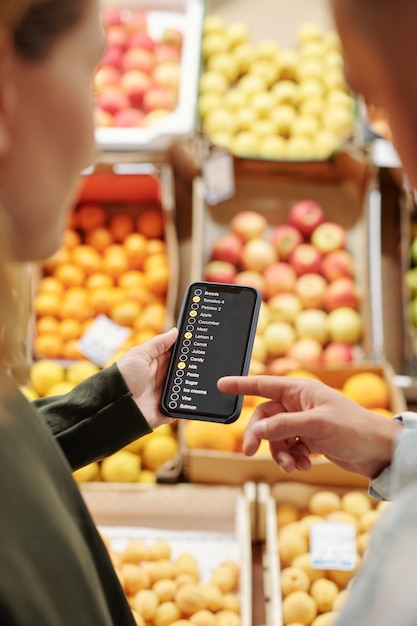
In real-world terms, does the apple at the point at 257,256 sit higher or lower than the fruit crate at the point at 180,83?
lower

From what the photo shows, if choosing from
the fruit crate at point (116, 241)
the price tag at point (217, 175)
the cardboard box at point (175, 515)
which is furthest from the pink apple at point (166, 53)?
the cardboard box at point (175, 515)

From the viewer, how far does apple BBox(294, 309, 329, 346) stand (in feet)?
7.10

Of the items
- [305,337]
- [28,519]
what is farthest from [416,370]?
[28,519]

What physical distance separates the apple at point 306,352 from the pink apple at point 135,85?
1.30 meters

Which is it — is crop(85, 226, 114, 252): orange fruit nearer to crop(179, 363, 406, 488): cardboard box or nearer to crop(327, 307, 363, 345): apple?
crop(327, 307, 363, 345): apple

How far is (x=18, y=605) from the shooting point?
58cm

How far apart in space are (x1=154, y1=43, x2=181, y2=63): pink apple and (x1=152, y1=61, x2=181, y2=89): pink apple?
5 centimetres

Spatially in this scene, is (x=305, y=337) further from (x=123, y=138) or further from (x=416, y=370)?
(x=123, y=138)

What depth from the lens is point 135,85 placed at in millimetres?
2793

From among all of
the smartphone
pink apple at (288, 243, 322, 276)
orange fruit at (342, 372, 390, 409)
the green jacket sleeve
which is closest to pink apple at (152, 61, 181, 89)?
pink apple at (288, 243, 322, 276)

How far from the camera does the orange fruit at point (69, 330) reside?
2156 mm

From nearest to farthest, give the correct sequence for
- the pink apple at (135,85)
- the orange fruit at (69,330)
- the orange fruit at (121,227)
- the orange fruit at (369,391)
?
the orange fruit at (369,391) → the orange fruit at (69,330) → the orange fruit at (121,227) → the pink apple at (135,85)

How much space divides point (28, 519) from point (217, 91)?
246 centimetres

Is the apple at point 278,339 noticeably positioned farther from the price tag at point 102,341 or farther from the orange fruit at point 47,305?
the orange fruit at point 47,305
